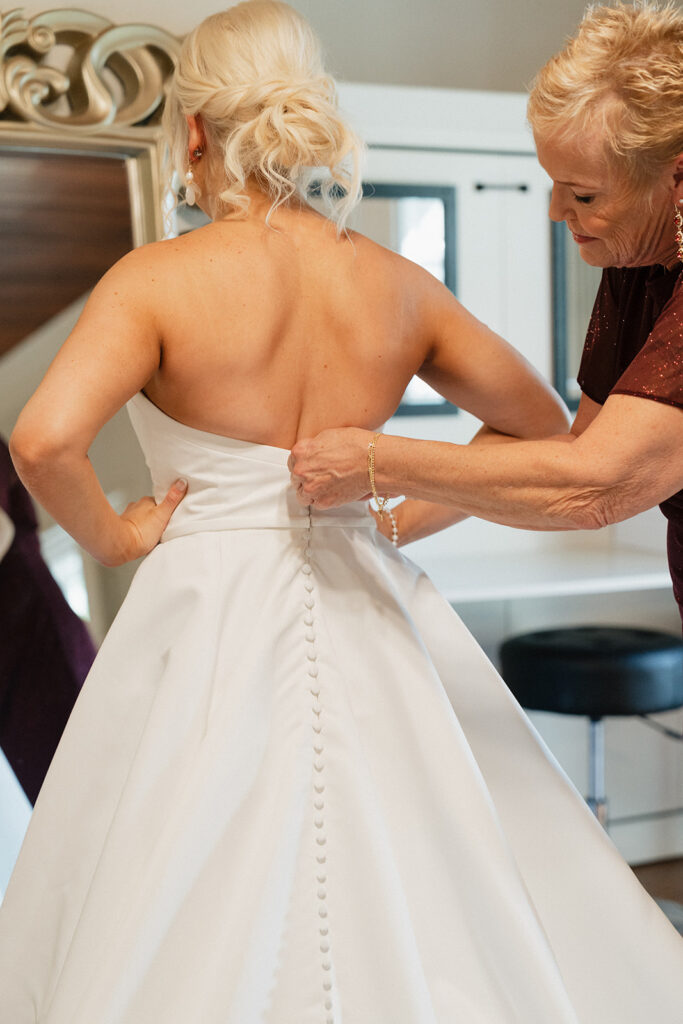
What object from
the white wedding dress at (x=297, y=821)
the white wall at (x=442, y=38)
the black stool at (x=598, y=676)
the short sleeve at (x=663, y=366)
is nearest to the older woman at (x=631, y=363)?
the short sleeve at (x=663, y=366)

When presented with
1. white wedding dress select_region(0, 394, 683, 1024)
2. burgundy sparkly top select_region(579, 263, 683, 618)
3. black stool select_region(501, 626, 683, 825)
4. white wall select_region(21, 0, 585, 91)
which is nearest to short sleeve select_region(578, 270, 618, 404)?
burgundy sparkly top select_region(579, 263, 683, 618)

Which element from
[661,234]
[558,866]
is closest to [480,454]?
[661,234]

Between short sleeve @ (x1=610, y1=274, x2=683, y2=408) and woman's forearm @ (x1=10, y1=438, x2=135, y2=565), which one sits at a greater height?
short sleeve @ (x1=610, y1=274, x2=683, y2=408)

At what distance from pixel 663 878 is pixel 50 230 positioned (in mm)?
2042

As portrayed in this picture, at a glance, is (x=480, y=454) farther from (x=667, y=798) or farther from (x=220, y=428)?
(x=667, y=798)

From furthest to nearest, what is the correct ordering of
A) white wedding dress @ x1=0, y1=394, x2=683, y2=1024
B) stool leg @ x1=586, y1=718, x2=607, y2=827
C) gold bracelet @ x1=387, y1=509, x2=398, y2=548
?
stool leg @ x1=586, y1=718, x2=607, y2=827
gold bracelet @ x1=387, y1=509, x2=398, y2=548
white wedding dress @ x1=0, y1=394, x2=683, y2=1024

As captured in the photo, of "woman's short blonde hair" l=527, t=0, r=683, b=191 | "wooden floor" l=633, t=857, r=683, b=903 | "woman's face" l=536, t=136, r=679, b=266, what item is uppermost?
"woman's short blonde hair" l=527, t=0, r=683, b=191

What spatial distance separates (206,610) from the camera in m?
1.08

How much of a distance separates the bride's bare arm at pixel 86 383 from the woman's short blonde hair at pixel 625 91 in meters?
0.46

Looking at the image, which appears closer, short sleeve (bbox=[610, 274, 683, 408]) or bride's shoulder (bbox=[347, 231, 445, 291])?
short sleeve (bbox=[610, 274, 683, 408])

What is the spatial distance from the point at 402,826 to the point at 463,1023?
20 cm

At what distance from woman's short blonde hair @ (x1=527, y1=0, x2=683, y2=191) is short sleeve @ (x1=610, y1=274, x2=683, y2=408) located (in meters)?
0.14

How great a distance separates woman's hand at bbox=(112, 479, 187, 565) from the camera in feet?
3.84

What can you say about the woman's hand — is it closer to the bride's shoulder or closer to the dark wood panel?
the bride's shoulder
